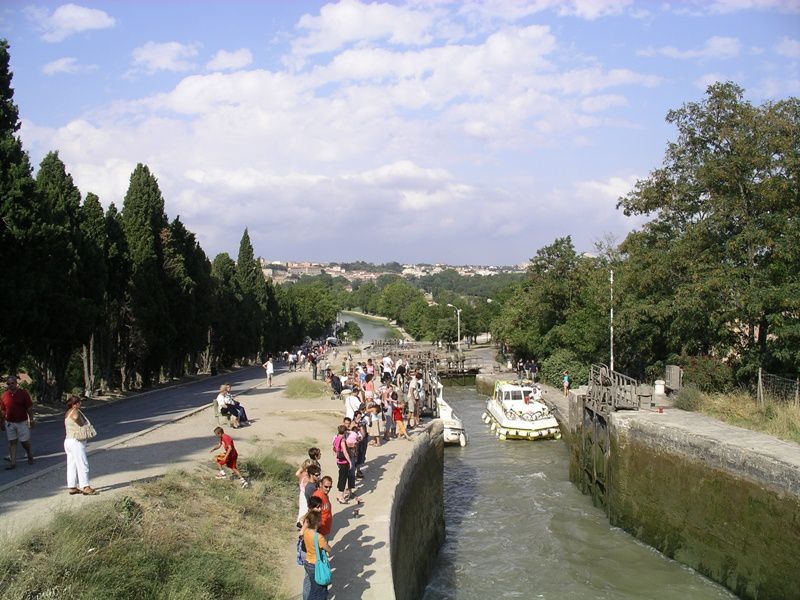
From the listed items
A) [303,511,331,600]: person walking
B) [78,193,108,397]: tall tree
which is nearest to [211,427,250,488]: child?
[303,511,331,600]: person walking

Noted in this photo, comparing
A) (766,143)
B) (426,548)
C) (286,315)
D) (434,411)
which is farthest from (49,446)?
(286,315)

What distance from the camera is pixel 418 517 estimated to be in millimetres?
15852

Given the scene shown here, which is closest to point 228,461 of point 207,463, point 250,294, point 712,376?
point 207,463

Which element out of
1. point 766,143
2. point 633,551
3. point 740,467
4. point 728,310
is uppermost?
point 766,143

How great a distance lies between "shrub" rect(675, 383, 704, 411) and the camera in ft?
72.4

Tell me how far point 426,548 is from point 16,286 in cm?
1394

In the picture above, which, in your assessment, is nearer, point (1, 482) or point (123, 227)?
point (1, 482)

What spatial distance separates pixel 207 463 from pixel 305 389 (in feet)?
52.6

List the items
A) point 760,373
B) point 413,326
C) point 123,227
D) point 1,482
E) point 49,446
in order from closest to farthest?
point 1,482 → point 49,446 → point 760,373 → point 123,227 → point 413,326

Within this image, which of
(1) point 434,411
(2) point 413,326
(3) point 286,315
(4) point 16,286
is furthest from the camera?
(2) point 413,326

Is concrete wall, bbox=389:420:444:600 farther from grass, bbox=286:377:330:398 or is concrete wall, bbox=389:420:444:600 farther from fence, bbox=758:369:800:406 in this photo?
fence, bbox=758:369:800:406

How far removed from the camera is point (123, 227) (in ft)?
116

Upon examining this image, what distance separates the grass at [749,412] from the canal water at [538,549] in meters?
4.22

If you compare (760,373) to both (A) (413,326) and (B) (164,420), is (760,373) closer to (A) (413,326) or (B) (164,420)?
(B) (164,420)
